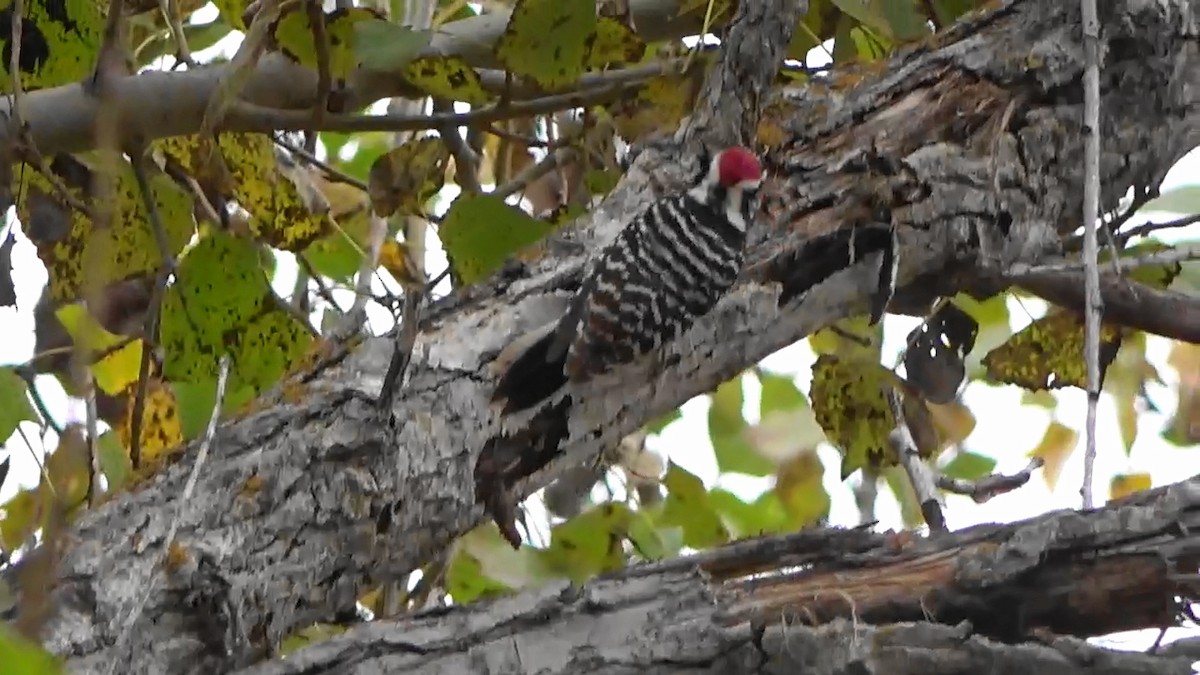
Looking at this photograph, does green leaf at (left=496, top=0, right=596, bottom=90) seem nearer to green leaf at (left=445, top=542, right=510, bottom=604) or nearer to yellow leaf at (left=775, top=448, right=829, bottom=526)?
green leaf at (left=445, top=542, right=510, bottom=604)

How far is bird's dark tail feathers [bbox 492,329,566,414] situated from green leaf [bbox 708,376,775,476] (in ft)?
2.15

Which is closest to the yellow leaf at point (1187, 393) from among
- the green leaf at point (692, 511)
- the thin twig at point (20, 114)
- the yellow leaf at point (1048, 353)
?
the yellow leaf at point (1048, 353)

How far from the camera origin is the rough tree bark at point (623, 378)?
1005mm

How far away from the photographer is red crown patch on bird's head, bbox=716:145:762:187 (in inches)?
53.5

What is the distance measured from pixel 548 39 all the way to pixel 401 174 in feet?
1.02

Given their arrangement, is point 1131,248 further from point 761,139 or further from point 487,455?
point 487,455

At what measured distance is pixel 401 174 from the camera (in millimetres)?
1493

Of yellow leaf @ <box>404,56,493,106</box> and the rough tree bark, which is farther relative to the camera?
yellow leaf @ <box>404,56,493,106</box>

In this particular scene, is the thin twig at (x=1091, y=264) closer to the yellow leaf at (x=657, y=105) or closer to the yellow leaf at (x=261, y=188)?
the yellow leaf at (x=657, y=105)

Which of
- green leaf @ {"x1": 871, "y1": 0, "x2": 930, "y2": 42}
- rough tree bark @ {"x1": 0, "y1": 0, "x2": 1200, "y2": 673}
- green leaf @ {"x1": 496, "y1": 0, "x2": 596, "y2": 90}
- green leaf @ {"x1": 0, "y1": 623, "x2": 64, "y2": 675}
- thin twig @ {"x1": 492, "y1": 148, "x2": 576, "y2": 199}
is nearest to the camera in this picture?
green leaf @ {"x1": 0, "y1": 623, "x2": 64, "y2": 675}

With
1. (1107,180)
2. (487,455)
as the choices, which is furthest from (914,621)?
(1107,180)

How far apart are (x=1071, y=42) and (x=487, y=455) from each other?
0.72 m

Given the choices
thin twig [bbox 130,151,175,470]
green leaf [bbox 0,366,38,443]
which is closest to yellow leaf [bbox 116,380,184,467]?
thin twig [bbox 130,151,175,470]

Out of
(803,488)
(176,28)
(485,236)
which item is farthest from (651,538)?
(176,28)
